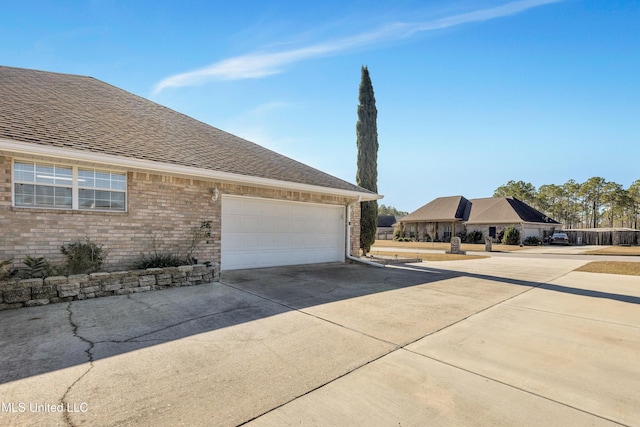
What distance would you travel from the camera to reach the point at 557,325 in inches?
188

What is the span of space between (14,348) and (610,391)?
6.28 meters

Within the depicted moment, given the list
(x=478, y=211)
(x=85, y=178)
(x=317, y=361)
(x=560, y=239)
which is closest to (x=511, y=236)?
(x=478, y=211)

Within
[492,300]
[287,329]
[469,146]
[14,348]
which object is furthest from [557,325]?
[469,146]

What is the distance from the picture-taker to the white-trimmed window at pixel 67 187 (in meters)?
5.98

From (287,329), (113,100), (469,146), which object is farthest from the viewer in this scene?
(469,146)

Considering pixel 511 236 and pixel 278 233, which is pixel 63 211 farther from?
pixel 511 236

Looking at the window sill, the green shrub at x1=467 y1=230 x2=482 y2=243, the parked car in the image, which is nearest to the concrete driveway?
the window sill

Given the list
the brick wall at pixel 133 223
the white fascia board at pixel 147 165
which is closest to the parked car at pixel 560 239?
the white fascia board at pixel 147 165

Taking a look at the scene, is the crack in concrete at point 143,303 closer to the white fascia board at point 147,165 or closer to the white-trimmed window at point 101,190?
the white-trimmed window at point 101,190

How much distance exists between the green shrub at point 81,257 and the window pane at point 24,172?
147 cm

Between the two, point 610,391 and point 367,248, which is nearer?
point 610,391

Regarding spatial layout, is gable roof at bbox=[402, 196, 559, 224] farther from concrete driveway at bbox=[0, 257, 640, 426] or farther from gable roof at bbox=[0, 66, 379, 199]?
concrete driveway at bbox=[0, 257, 640, 426]

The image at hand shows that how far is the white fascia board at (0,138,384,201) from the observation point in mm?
5562

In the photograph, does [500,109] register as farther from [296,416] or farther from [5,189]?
[5,189]
